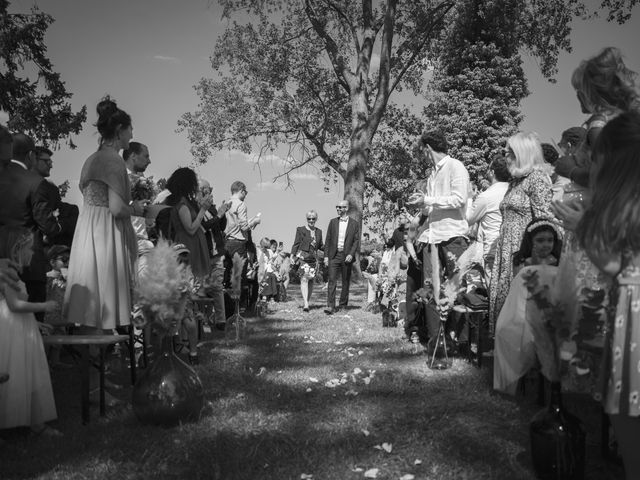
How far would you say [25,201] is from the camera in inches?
171

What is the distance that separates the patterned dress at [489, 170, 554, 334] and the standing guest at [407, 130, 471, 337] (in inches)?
40.4

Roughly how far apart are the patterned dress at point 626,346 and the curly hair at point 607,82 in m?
1.46

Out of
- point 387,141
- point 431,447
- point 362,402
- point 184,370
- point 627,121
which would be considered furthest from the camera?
point 387,141

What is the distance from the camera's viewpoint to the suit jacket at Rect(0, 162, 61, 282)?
4.29 meters

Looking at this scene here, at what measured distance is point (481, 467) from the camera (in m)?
3.31

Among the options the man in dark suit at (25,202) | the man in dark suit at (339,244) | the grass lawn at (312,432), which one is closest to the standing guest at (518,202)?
the grass lawn at (312,432)

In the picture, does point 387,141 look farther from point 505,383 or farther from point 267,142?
point 505,383

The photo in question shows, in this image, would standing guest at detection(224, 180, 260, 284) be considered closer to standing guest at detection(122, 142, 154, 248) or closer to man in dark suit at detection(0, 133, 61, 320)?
standing guest at detection(122, 142, 154, 248)

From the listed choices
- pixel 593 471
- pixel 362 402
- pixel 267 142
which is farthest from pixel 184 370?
pixel 267 142

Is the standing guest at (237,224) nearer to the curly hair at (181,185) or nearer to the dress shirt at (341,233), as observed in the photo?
the dress shirt at (341,233)

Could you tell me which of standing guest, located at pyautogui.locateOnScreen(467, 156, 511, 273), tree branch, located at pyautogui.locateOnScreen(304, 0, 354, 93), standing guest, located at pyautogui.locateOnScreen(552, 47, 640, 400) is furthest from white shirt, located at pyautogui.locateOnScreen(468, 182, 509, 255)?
tree branch, located at pyautogui.locateOnScreen(304, 0, 354, 93)

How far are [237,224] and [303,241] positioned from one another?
4.38 meters

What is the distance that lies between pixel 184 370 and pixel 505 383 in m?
2.11

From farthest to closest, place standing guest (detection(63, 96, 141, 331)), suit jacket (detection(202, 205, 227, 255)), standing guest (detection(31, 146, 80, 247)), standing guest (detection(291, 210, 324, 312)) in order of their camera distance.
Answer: standing guest (detection(291, 210, 324, 312)) → suit jacket (detection(202, 205, 227, 255)) → standing guest (detection(31, 146, 80, 247)) → standing guest (detection(63, 96, 141, 331))
